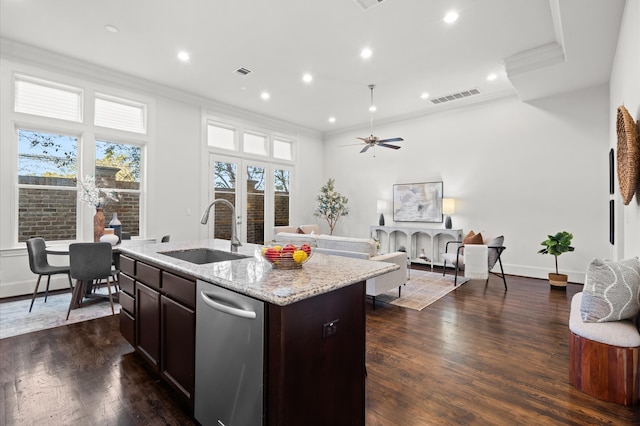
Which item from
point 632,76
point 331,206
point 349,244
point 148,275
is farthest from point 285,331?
point 331,206

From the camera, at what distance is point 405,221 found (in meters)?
7.09

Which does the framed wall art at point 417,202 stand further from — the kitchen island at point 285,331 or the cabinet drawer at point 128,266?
the cabinet drawer at point 128,266

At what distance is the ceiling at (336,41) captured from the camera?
10.8ft

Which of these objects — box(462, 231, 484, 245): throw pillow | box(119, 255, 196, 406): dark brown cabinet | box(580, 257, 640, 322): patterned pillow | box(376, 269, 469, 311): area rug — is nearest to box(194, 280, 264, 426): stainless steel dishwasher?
box(119, 255, 196, 406): dark brown cabinet

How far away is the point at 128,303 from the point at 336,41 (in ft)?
12.2

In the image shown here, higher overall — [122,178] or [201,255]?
[122,178]

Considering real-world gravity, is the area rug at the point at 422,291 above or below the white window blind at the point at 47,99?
below

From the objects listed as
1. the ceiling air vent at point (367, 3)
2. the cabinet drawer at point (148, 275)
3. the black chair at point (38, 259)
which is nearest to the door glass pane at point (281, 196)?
the black chair at point (38, 259)

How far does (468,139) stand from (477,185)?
96 centimetres

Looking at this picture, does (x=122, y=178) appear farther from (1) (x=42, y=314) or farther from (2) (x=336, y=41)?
(2) (x=336, y=41)

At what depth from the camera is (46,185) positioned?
448 cm

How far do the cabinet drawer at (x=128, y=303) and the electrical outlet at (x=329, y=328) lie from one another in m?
1.76

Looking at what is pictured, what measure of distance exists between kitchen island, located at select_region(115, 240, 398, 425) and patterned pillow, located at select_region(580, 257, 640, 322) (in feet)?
5.06

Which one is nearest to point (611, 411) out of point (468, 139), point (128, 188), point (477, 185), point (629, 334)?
point (629, 334)
